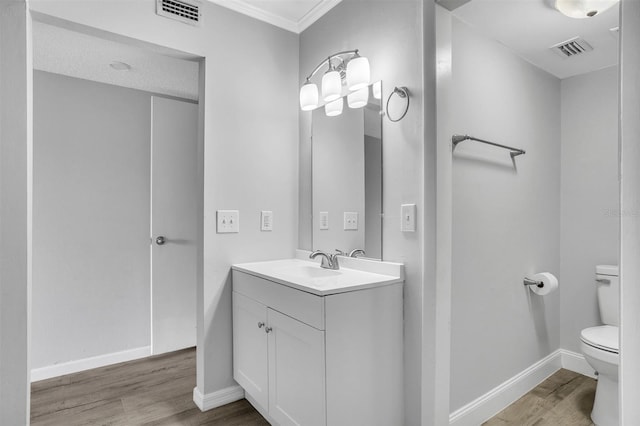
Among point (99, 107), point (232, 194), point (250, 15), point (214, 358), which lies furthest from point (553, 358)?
point (99, 107)

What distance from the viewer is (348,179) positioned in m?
1.99

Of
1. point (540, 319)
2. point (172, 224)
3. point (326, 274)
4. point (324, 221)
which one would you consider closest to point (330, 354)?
point (326, 274)

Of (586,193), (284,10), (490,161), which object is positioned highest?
(284,10)

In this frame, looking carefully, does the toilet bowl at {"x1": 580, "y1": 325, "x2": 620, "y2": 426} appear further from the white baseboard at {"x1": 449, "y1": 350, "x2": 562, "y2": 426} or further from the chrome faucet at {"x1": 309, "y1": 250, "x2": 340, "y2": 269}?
the chrome faucet at {"x1": 309, "y1": 250, "x2": 340, "y2": 269}

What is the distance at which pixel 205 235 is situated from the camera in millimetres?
1985

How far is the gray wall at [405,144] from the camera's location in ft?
5.13

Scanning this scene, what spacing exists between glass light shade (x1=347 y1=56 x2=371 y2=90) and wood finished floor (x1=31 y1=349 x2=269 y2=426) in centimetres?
178

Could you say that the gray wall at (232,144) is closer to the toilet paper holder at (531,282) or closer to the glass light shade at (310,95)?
the glass light shade at (310,95)

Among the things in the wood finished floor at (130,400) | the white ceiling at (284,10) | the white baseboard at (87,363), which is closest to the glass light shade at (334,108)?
the white ceiling at (284,10)

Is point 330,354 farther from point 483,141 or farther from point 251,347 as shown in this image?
point 483,141

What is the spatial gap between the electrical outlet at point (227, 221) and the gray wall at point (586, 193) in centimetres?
236

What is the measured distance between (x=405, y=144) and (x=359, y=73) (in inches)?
16.6

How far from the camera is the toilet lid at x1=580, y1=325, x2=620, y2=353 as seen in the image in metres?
1.87

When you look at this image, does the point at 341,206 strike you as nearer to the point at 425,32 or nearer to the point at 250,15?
the point at 425,32
